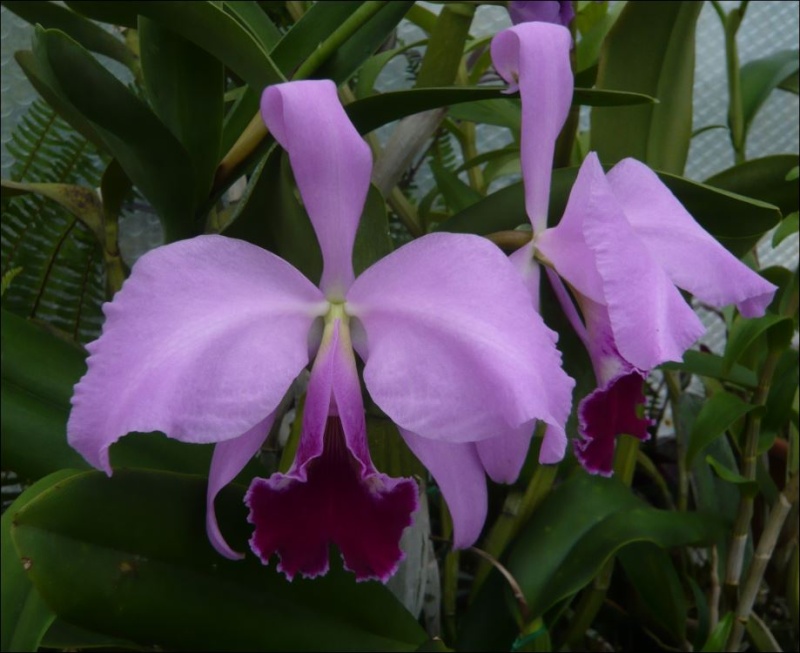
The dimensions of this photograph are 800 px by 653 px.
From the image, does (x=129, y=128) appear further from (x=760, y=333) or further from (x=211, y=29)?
(x=760, y=333)

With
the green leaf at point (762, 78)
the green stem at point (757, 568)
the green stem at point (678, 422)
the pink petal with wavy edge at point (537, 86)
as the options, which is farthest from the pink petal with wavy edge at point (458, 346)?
the green leaf at point (762, 78)

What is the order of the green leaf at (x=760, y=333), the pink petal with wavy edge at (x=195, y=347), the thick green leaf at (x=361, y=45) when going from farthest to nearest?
the green leaf at (x=760, y=333)
the thick green leaf at (x=361, y=45)
the pink petal with wavy edge at (x=195, y=347)

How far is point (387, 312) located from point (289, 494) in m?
0.11

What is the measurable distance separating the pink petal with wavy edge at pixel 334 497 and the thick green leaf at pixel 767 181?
430mm

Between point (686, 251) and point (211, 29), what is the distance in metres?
0.30

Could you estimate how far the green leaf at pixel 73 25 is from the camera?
1.99ft

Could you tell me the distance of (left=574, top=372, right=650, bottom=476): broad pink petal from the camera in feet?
1.55

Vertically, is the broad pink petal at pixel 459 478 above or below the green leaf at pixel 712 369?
above

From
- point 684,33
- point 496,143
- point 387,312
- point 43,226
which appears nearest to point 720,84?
point 496,143

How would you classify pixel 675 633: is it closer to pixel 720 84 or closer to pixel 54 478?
pixel 54 478

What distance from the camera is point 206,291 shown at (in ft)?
1.24

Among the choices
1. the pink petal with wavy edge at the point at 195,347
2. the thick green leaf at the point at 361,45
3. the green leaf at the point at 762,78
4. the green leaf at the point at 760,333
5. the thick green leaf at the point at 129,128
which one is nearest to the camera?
the pink petal with wavy edge at the point at 195,347

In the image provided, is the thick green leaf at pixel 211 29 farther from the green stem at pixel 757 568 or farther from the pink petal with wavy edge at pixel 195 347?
the green stem at pixel 757 568

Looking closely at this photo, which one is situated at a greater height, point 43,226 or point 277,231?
point 277,231
